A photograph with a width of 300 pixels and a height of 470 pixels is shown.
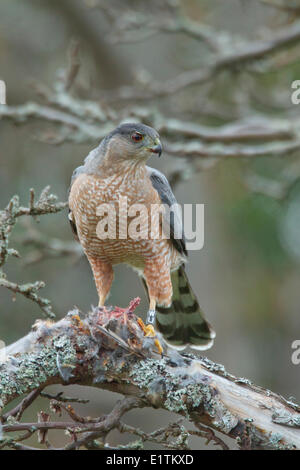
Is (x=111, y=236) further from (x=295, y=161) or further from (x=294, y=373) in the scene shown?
(x=294, y=373)

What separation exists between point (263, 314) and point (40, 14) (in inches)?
272

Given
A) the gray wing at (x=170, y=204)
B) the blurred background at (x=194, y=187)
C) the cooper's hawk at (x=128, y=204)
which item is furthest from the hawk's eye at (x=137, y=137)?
the blurred background at (x=194, y=187)

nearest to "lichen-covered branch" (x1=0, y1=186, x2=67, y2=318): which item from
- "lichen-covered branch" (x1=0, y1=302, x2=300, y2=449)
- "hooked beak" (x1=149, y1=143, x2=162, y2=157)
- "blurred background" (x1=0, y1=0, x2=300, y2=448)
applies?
"lichen-covered branch" (x1=0, y1=302, x2=300, y2=449)

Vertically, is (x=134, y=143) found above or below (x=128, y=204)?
above

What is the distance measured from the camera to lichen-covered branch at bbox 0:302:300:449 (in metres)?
2.98

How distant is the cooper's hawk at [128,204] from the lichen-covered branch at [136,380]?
3.29ft

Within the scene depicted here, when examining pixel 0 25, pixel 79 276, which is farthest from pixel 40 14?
pixel 79 276

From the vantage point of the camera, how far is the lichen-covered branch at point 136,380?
9.77ft

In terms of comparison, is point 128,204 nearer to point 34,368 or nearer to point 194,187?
point 34,368

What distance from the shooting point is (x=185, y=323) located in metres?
5.09

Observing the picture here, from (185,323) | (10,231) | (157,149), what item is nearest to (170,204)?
(157,149)

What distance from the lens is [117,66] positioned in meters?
10.4

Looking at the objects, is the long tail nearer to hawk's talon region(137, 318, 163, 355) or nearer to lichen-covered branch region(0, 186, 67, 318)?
hawk's talon region(137, 318, 163, 355)

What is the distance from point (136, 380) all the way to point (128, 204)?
1.41 m
